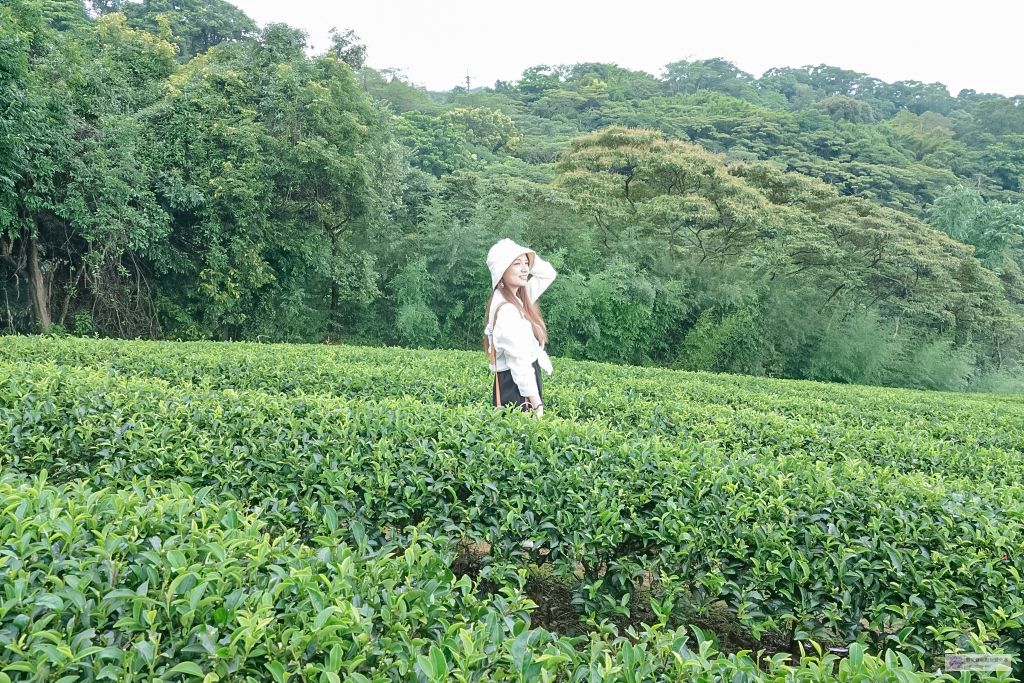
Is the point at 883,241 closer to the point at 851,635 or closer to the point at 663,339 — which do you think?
the point at 663,339

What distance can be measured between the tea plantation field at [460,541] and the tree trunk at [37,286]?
7.62 metres

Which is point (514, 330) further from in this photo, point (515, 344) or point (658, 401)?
point (658, 401)

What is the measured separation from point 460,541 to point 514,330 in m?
1.67

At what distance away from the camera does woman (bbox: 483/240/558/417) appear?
161 inches

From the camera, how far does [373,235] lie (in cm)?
1275

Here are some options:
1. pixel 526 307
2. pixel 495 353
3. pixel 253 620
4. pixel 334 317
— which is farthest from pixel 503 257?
pixel 334 317

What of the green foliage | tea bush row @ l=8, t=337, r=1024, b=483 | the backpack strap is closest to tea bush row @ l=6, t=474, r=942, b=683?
tea bush row @ l=8, t=337, r=1024, b=483

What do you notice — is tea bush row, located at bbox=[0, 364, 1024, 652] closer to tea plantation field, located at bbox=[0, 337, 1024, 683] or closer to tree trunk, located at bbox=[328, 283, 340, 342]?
tea plantation field, located at bbox=[0, 337, 1024, 683]

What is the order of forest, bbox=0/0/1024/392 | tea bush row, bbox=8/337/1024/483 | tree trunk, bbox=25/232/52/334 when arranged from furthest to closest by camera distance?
tree trunk, bbox=25/232/52/334
forest, bbox=0/0/1024/392
tea bush row, bbox=8/337/1024/483

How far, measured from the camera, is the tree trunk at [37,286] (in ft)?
33.2

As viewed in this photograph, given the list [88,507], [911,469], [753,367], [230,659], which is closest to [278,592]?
[230,659]

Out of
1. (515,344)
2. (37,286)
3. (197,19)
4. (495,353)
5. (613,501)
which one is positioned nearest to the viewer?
(613,501)

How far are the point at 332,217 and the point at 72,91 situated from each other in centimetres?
433

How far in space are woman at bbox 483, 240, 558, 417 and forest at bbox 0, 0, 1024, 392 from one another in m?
7.28
